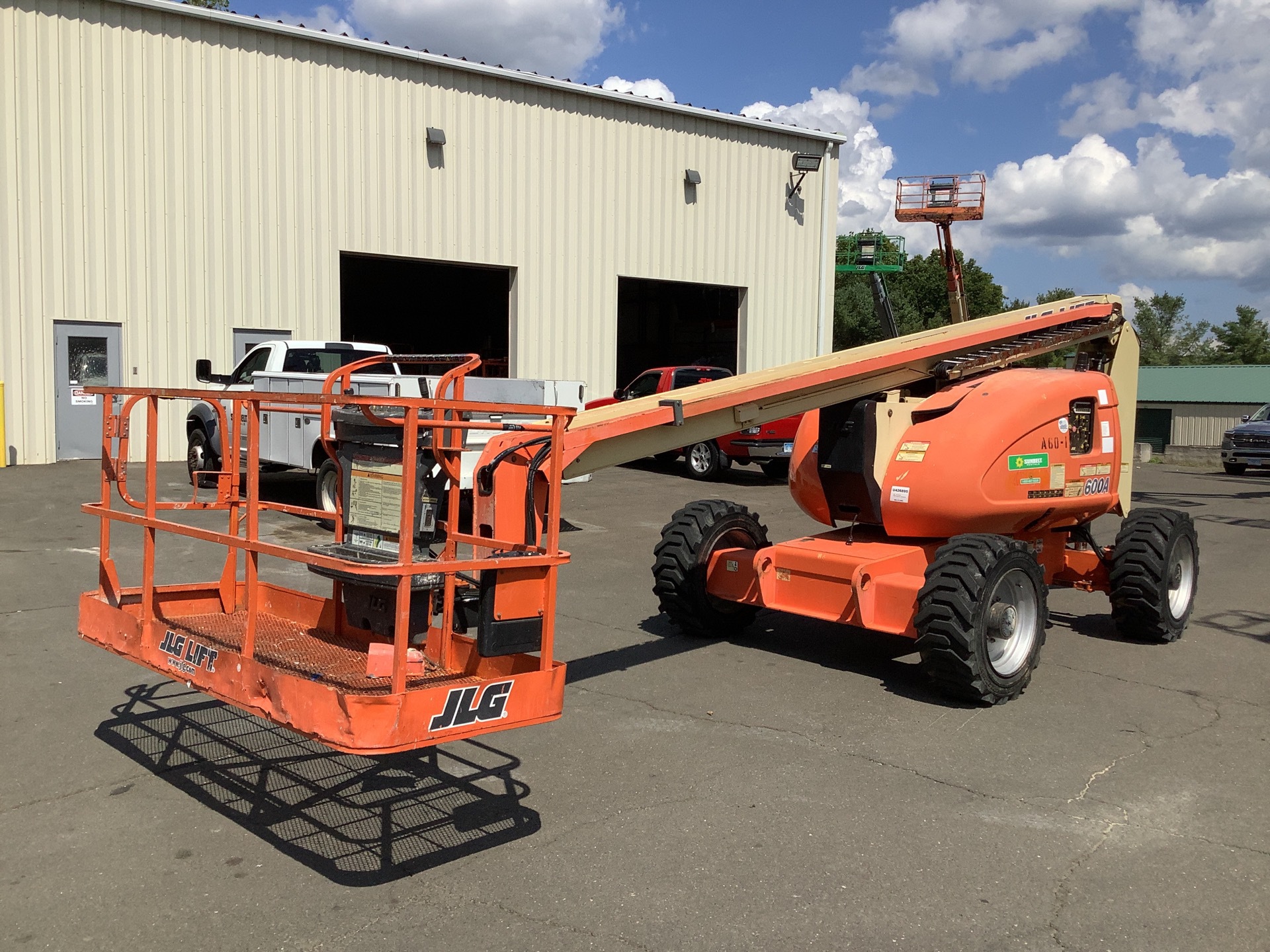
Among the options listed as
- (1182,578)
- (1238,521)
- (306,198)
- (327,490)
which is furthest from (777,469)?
(1182,578)

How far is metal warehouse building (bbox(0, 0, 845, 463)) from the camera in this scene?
60.0ft

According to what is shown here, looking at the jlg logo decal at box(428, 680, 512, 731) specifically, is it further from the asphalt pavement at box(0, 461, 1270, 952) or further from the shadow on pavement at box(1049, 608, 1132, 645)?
the shadow on pavement at box(1049, 608, 1132, 645)

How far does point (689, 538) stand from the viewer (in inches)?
322

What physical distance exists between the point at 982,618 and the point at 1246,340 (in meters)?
107

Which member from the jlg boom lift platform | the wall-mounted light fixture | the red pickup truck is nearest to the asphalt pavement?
the jlg boom lift platform

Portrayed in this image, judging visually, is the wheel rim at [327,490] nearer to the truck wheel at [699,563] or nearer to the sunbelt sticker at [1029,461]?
the truck wheel at [699,563]

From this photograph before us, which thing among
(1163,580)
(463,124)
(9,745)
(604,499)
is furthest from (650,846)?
(463,124)

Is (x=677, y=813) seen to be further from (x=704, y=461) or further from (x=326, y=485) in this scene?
(x=704, y=461)

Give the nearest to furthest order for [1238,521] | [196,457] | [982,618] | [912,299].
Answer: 1. [982,618]
2. [196,457]
3. [1238,521]
4. [912,299]

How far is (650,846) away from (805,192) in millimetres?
25140

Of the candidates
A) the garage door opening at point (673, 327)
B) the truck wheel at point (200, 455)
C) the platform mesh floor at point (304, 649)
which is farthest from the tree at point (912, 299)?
the platform mesh floor at point (304, 649)

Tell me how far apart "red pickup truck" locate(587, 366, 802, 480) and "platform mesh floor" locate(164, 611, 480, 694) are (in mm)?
12235

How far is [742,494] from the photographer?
59.1ft

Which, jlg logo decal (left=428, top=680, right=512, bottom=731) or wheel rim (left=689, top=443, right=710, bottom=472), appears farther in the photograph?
wheel rim (left=689, top=443, right=710, bottom=472)
